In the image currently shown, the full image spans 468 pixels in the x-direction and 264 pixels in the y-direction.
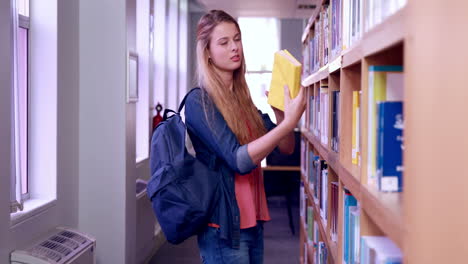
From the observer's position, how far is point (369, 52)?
4.19ft

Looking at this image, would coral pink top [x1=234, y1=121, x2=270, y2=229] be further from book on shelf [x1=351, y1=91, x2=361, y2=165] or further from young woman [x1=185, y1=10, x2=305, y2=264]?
book on shelf [x1=351, y1=91, x2=361, y2=165]

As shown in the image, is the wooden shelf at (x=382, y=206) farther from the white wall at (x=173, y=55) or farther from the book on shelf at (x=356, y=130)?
the white wall at (x=173, y=55)

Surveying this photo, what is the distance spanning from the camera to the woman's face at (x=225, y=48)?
220 cm

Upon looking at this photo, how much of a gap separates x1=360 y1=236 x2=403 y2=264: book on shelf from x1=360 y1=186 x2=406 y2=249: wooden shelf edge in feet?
0.22

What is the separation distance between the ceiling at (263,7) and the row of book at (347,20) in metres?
4.74

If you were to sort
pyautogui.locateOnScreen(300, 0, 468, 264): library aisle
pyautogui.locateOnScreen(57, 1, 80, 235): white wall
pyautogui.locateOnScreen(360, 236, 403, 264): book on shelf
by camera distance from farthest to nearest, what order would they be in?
pyautogui.locateOnScreen(57, 1, 80, 235): white wall < pyautogui.locateOnScreen(360, 236, 403, 264): book on shelf < pyautogui.locateOnScreen(300, 0, 468, 264): library aisle

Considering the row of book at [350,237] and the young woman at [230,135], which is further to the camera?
the young woman at [230,135]

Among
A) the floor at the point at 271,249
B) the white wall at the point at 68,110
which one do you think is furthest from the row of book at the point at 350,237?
the floor at the point at 271,249

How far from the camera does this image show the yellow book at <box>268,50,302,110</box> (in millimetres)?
2082

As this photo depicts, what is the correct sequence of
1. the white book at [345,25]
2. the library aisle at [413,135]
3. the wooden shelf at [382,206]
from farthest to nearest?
the white book at [345,25], the wooden shelf at [382,206], the library aisle at [413,135]

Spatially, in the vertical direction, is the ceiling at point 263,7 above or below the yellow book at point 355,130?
above

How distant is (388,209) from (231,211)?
1035 mm

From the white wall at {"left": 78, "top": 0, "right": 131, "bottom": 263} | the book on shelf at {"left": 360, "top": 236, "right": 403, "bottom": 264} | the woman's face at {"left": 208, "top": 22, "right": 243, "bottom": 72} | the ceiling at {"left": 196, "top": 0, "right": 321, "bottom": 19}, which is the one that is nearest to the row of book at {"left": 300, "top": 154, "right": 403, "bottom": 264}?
the book on shelf at {"left": 360, "top": 236, "right": 403, "bottom": 264}

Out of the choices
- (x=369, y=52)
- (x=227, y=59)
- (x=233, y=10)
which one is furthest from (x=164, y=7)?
(x=369, y=52)
